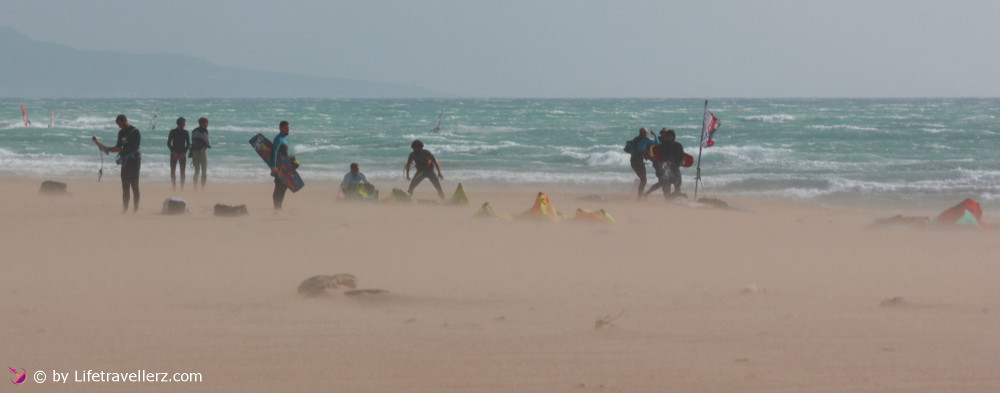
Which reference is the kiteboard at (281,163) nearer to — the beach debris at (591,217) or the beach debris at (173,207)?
the beach debris at (173,207)

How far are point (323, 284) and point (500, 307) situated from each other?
1.18 meters

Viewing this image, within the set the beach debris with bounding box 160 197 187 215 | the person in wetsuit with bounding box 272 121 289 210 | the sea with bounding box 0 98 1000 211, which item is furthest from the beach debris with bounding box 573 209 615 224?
the sea with bounding box 0 98 1000 211

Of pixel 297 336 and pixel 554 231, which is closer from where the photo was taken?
pixel 297 336

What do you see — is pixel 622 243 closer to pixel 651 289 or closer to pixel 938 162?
pixel 651 289

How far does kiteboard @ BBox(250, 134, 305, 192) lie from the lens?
36.8 ft

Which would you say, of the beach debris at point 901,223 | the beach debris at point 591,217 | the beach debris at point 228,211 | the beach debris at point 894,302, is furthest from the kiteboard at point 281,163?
the beach debris at point 894,302

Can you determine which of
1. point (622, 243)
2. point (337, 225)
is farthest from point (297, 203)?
point (622, 243)

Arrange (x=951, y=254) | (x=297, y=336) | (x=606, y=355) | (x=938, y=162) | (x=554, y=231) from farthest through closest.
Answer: (x=938, y=162) → (x=554, y=231) → (x=951, y=254) → (x=297, y=336) → (x=606, y=355)

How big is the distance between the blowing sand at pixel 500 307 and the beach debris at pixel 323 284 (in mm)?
113

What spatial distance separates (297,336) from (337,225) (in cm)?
504

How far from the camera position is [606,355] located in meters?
4.54

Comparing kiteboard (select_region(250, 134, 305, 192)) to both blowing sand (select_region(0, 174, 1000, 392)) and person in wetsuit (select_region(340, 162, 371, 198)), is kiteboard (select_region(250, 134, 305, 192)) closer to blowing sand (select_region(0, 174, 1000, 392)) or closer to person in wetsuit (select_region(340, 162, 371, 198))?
blowing sand (select_region(0, 174, 1000, 392))

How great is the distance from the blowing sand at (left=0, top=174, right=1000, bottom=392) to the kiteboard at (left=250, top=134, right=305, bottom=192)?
140cm

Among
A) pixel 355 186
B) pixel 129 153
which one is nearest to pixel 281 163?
pixel 129 153
